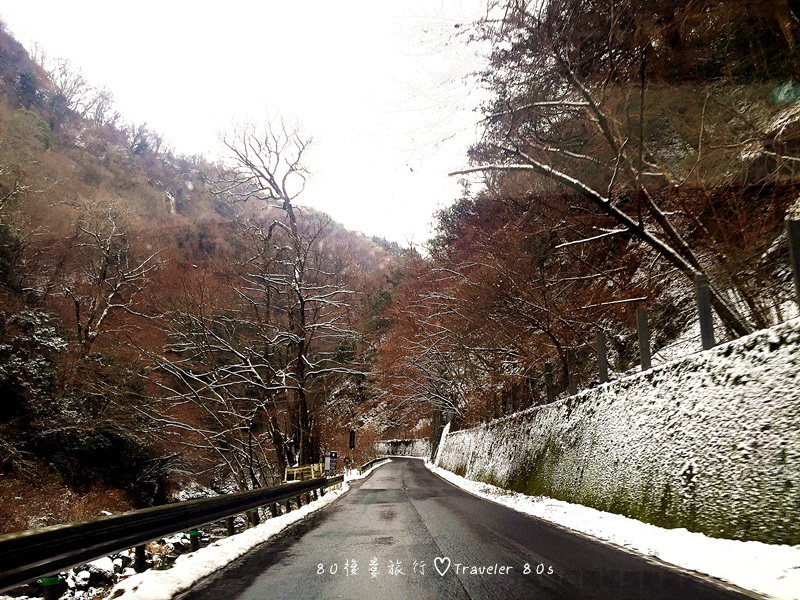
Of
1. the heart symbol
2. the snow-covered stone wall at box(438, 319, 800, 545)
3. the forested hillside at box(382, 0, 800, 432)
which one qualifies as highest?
the forested hillside at box(382, 0, 800, 432)

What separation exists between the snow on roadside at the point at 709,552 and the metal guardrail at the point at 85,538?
544 centimetres

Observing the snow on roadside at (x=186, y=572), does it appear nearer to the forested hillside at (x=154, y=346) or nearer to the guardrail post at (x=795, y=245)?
the guardrail post at (x=795, y=245)

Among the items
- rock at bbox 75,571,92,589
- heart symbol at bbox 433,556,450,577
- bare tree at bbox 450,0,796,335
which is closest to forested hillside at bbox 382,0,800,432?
bare tree at bbox 450,0,796,335

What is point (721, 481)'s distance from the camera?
20.9ft

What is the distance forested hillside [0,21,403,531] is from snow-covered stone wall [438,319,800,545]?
11.1 metres

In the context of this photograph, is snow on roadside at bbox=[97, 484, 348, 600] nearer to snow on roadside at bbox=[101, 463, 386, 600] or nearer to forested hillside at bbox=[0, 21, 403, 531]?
snow on roadside at bbox=[101, 463, 386, 600]

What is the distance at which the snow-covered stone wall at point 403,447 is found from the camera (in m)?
67.8

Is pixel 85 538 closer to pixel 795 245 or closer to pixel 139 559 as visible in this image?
pixel 139 559

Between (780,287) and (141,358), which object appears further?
(141,358)

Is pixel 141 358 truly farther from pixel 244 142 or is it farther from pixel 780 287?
Result: pixel 780 287

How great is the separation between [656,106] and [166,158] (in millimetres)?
84503

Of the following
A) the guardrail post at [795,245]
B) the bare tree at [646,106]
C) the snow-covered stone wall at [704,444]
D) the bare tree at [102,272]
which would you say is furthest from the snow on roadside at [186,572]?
the bare tree at [102,272]

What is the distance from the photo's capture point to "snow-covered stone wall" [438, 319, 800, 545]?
18.2ft

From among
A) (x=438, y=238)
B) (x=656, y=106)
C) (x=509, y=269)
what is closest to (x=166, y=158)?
(x=438, y=238)
